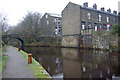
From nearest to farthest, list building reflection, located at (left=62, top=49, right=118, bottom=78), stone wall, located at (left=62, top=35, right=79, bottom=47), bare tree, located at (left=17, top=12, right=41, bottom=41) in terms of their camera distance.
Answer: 1. building reflection, located at (left=62, top=49, right=118, bottom=78)
2. stone wall, located at (left=62, top=35, right=79, bottom=47)
3. bare tree, located at (left=17, top=12, right=41, bottom=41)

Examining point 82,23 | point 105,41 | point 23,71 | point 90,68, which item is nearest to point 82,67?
point 90,68

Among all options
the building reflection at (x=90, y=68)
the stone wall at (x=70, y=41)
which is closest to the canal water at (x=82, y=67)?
the building reflection at (x=90, y=68)

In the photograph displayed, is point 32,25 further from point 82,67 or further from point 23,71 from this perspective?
Answer: point 23,71

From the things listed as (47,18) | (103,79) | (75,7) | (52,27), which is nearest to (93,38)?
(75,7)

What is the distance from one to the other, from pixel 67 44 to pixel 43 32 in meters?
14.3

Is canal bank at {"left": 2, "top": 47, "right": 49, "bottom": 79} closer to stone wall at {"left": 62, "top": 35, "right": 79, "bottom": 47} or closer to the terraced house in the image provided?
the terraced house

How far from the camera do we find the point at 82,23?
26969 mm

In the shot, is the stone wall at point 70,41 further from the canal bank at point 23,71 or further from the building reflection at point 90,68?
the canal bank at point 23,71

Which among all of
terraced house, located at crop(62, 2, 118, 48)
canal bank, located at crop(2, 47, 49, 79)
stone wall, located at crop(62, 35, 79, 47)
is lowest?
canal bank, located at crop(2, 47, 49, 79)

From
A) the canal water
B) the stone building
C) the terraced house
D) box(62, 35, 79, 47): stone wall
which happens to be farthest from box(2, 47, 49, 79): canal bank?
the stone building

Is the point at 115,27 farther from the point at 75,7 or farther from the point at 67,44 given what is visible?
the point at 67,44

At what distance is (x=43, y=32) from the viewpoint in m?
41.5

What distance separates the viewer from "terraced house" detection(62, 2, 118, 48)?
25116 millimetres

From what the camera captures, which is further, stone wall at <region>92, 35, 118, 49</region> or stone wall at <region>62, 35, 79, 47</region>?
stone wall at <region>62, 35, 79, 47</region>
